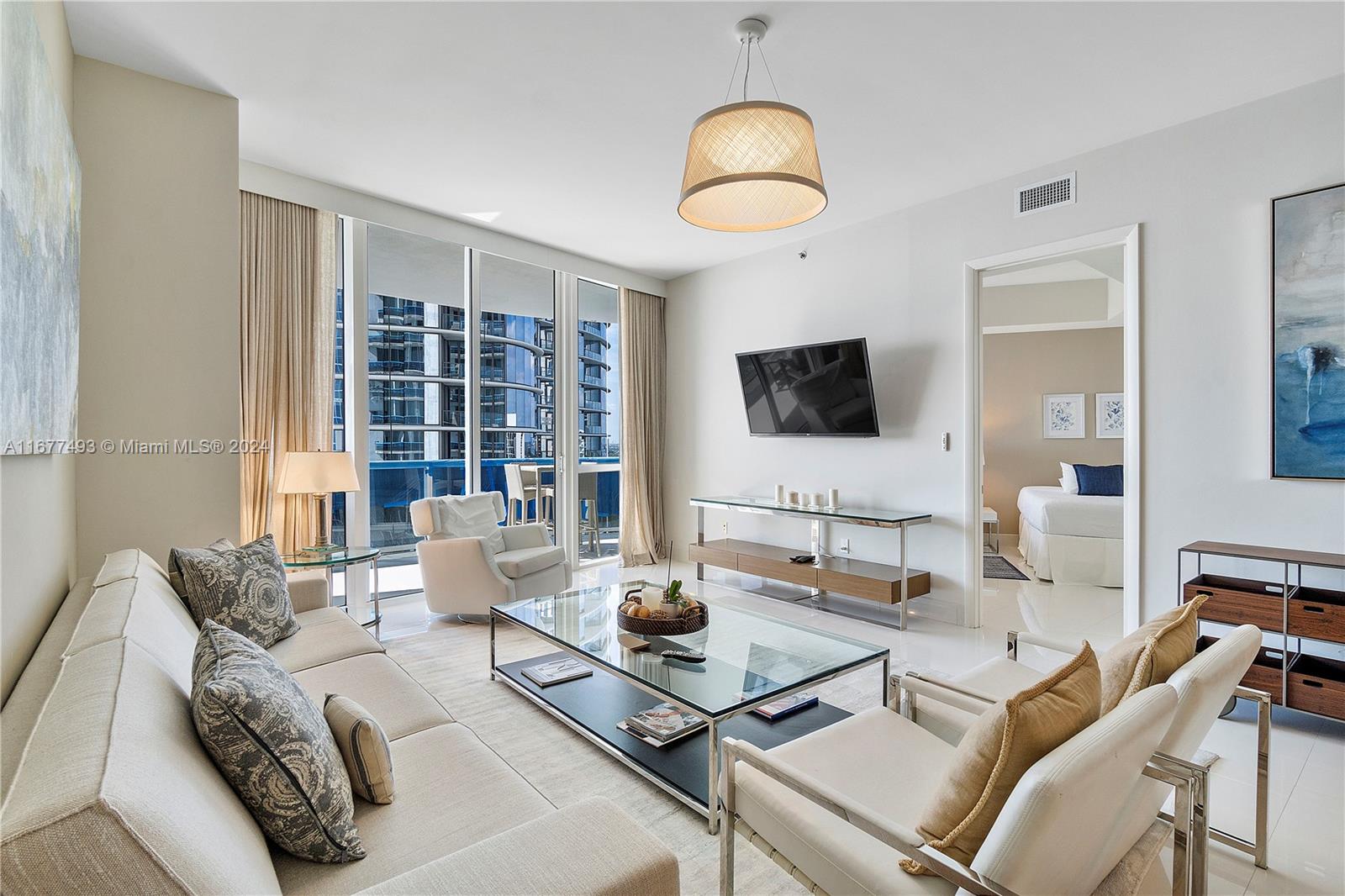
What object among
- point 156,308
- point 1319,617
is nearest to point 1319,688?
point 1319,617

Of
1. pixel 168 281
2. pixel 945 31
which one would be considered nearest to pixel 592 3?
pixel 945 31

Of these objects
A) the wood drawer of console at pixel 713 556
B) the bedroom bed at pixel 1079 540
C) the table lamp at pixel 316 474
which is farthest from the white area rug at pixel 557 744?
the bedroom bed at pixel 1079 540

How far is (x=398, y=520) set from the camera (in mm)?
4785

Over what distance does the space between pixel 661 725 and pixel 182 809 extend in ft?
6.03

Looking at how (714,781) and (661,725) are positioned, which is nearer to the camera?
(714,781)

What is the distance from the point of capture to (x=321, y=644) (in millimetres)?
2461

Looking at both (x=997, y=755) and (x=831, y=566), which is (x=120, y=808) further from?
(x=831, y=566)

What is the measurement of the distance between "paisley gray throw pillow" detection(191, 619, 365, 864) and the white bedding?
19.1 ft

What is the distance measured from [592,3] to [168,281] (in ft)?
7.18

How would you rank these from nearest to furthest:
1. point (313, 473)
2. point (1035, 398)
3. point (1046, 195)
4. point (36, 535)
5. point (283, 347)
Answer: point (36, 535) → point (313, 473) → point (1046, 195) → point (283, 347) → point (1035, 398)

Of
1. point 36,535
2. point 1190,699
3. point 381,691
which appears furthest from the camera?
point 381,691

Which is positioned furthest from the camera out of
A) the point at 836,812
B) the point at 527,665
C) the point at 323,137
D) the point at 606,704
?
the point at 323,137

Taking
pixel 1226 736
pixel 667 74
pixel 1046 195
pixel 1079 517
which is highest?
pixel 667 74

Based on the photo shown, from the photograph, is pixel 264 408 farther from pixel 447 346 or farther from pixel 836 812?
pixel 836 812
